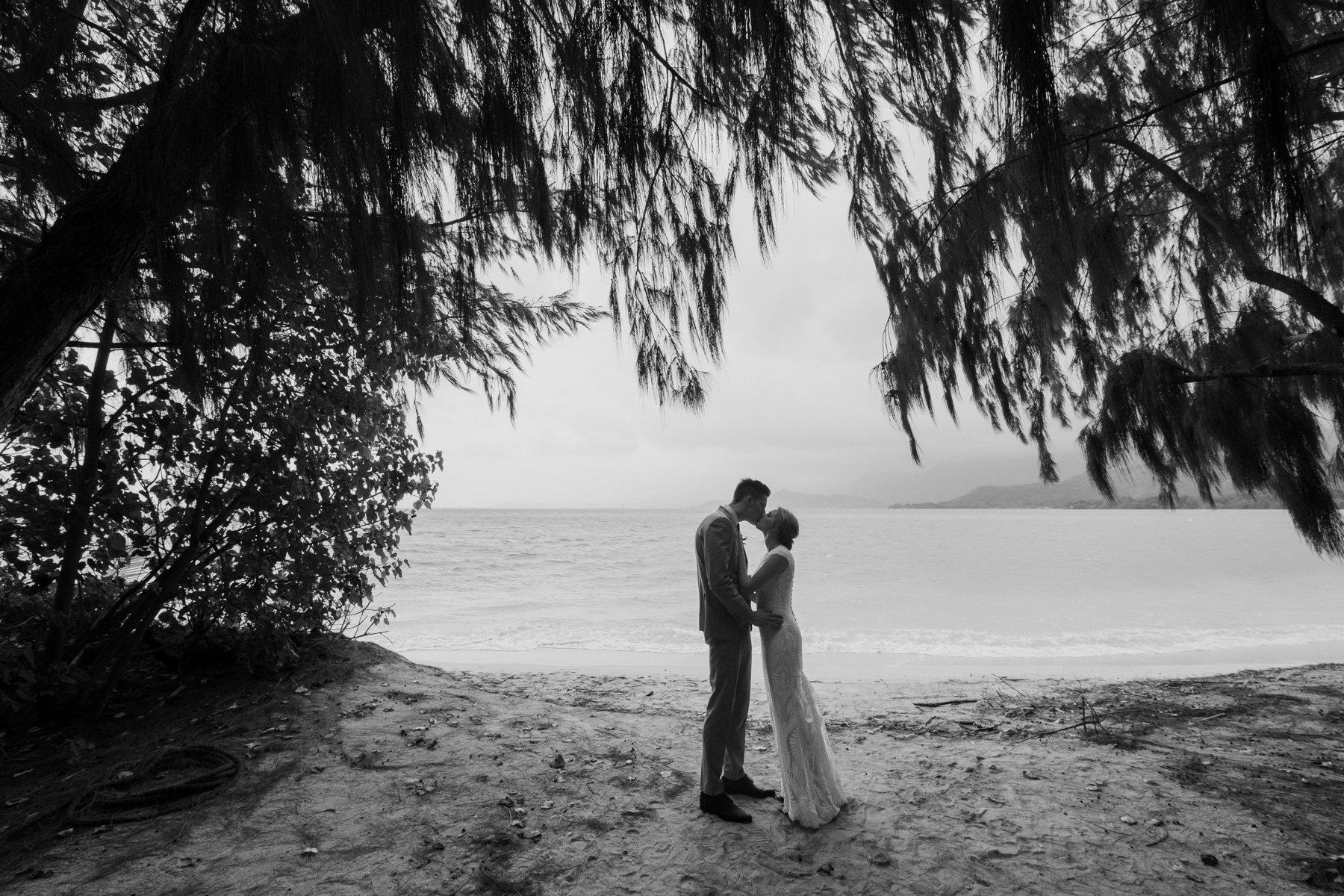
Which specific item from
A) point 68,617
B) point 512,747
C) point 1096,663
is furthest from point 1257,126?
point 1096,663

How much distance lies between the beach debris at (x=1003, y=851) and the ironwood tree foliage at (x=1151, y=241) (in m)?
1.87

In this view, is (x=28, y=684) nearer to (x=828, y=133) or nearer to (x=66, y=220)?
(x=66, y=220)

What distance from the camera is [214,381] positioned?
1976 mm

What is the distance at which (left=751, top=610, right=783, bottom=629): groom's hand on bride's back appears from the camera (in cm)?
310

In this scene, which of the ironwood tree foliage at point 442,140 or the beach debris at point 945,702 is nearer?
the ironwood tree foliage at point 442,140

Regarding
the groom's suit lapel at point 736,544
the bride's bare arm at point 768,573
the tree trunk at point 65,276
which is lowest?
the bride's bare arm at point 768,573

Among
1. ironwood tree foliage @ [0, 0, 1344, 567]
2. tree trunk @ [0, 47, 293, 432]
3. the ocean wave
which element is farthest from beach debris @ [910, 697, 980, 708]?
tree trunk @ [0, 47, 293, 432]

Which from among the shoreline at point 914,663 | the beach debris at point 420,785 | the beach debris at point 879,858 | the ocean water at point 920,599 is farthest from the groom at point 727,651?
the shoreline at point 914,663

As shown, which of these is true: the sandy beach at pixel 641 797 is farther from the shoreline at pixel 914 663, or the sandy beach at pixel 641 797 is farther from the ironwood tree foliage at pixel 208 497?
the shoreline at pixel 914 663

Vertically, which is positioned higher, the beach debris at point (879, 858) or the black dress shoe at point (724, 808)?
the black dress shoe at point (724, 808)

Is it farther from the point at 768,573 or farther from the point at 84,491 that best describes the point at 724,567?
the point at 84,491

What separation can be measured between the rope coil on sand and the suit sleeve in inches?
106

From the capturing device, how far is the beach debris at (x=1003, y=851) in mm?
2732

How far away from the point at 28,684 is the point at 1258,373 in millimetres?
7372
